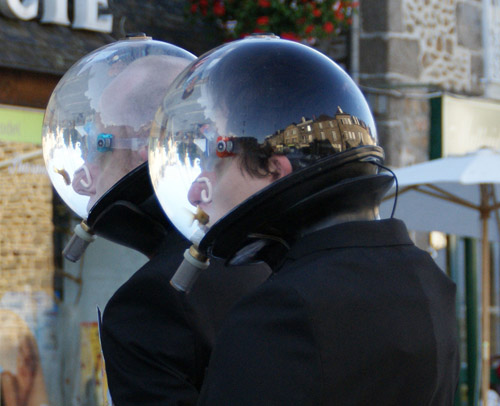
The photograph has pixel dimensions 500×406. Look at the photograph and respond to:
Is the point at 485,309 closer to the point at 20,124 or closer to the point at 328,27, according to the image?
the point at 328,27

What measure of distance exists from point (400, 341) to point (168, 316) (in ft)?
1.94

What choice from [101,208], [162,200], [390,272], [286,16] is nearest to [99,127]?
[101,208]

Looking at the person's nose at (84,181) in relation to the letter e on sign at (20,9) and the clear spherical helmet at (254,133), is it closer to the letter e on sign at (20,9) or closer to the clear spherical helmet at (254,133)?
the clear spherical helmet at (254,133)

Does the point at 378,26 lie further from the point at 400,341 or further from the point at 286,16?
the point at 400,341

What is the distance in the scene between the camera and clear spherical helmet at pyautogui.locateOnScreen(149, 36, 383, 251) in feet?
5.09

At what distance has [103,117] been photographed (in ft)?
6.91

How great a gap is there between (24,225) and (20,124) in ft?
2.13

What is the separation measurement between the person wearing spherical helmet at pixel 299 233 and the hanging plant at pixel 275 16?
235 inches

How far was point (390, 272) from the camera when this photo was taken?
149 centimetres

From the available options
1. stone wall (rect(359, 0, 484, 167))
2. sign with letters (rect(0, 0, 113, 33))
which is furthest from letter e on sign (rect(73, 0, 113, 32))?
stone wall (rect(359, 0, 484, 167))

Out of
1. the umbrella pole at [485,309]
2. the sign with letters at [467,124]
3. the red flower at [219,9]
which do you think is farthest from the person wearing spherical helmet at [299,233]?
the sign with letters at [467,124]

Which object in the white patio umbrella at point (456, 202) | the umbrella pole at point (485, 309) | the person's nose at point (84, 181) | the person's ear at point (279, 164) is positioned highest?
the person's ear at point (279, 164)

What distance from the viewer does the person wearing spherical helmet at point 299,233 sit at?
1.37 metres

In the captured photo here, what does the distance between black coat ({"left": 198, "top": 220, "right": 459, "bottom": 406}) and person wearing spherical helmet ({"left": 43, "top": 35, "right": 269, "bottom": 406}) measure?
408 mm
